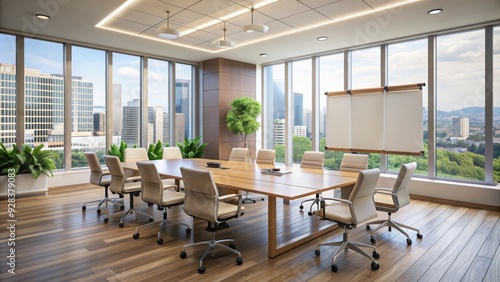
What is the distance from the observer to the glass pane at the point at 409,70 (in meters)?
6.49

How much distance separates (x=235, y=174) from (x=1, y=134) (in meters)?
5.21

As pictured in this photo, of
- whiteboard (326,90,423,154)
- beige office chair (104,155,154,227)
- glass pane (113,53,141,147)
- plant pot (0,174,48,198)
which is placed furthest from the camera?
glass pane (113,53,141,147)

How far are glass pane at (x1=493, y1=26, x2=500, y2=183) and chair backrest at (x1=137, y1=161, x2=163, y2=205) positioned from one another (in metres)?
5.82

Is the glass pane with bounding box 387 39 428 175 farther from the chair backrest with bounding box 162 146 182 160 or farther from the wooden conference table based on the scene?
the chair backrest with bounding box 162 146 182 160

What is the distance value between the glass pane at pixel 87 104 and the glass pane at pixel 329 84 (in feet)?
17.8

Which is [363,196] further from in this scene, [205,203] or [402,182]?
[205,203]

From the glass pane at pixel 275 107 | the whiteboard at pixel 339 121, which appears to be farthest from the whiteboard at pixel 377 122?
the glass pane at pixel 275 107

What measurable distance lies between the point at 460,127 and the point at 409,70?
1520mm

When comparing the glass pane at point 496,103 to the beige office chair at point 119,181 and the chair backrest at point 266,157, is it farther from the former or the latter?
the beige office chair at point 119,181

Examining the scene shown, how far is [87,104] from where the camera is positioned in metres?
7.56

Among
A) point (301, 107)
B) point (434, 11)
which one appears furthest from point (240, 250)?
point (301, 107)

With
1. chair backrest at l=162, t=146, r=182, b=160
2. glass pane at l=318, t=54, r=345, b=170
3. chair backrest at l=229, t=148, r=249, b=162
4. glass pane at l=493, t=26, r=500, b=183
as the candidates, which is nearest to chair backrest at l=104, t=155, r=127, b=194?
chair backrest at l=162, t=146, r=182, b=160

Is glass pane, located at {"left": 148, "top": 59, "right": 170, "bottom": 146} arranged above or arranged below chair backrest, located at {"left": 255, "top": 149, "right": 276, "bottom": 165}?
above

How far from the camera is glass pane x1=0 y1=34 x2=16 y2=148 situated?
638 centimetres
